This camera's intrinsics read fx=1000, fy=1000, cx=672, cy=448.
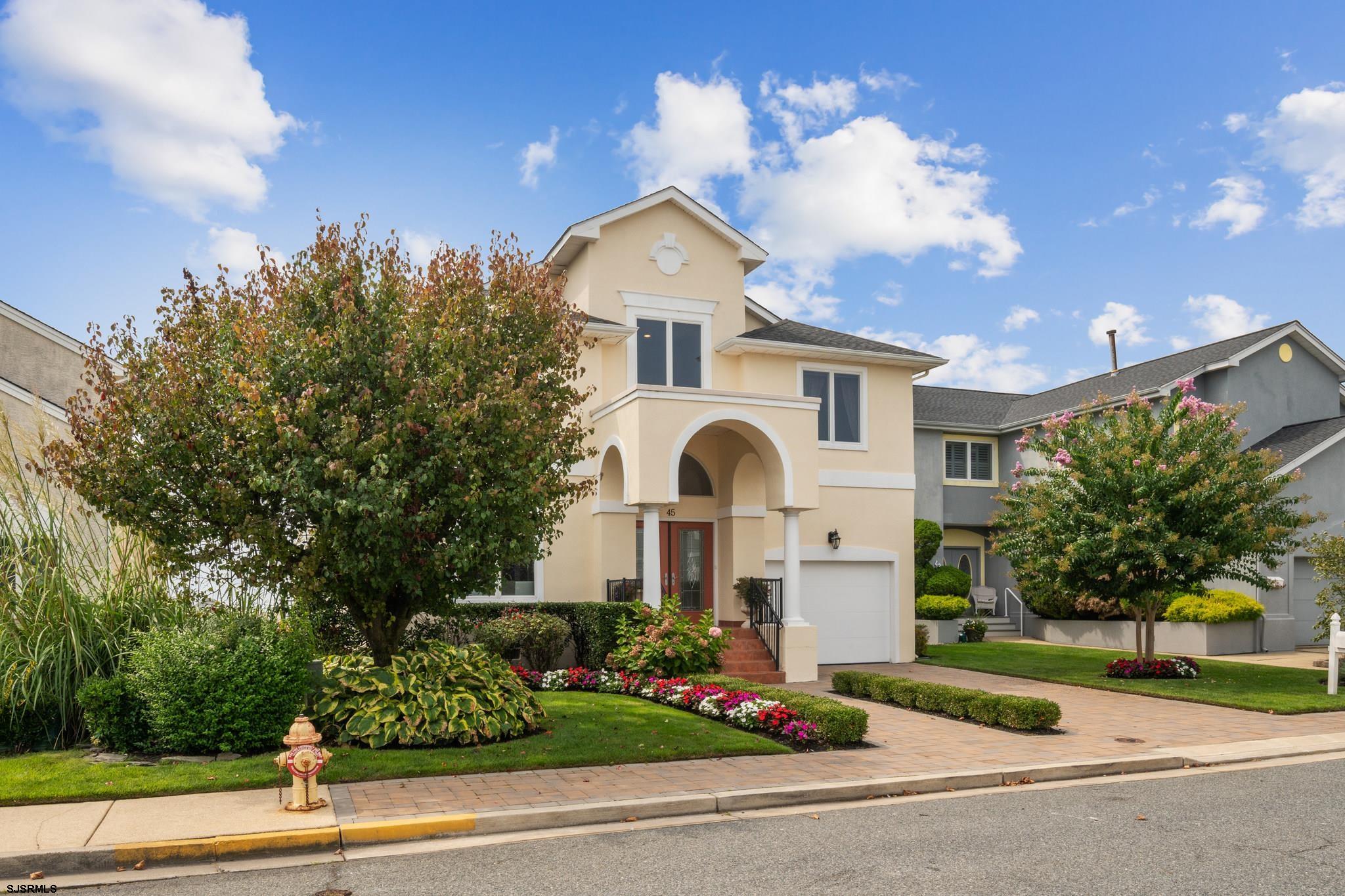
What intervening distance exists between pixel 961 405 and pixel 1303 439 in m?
9.15

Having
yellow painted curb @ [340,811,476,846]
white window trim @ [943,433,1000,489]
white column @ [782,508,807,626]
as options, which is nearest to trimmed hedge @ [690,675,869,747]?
yellow painted curb @ [340,811,476,846]

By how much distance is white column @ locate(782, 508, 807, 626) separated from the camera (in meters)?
17.6

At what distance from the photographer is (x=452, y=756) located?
944 centimetres

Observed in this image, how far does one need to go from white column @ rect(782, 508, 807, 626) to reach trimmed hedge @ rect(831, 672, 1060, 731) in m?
2.00

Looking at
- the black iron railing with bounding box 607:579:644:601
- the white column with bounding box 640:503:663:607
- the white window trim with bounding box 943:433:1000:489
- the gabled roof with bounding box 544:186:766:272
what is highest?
the gabled roof with bounding box 544:186:766:272

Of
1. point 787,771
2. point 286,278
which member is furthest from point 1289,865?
point 286,278

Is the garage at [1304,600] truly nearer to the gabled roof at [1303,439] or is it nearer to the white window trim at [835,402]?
the gabled roof at [1303,439]

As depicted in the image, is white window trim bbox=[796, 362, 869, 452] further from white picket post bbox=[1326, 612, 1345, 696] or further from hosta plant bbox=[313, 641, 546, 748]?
hosta plant bbox=[313, 641, 546, 748]

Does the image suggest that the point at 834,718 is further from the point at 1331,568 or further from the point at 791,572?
the point at 1331,568

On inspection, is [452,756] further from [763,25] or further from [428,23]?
[763,25]

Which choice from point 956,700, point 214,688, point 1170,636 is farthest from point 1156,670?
point 214,688

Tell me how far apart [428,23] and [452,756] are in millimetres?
9675

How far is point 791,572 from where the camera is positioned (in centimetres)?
1770

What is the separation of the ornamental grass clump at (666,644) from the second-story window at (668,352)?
5.14 m
